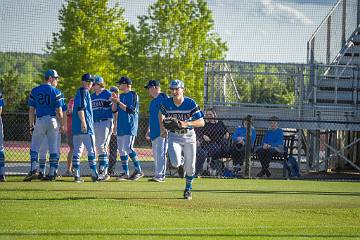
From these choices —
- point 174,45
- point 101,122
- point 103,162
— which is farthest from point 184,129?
point 174,45

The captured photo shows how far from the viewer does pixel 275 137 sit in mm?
19812

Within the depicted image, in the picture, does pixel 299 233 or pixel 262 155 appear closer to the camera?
pixel 299 233

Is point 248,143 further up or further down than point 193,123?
further down

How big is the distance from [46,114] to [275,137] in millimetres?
6635

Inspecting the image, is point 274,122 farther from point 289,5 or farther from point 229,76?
point 289,5

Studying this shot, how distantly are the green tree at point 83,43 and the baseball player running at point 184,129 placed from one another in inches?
1133

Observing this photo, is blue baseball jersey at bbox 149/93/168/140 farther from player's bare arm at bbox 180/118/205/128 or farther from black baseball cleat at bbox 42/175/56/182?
player's bare arm at bbox 180/118/205/128

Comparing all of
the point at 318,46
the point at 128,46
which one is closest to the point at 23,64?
the point at 128,46

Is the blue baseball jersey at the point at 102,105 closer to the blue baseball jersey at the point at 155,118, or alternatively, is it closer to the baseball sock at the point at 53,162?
the blue baseball jersey at the point at 155,118

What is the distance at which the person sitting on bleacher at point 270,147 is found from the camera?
64.2 ft

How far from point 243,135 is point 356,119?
440 cm

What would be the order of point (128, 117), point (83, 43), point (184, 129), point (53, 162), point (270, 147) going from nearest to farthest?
1. point (184, 129)
2. point (53, 162)
3. point (128, 117)
4. point (270, 147)
5. point (83, 43)

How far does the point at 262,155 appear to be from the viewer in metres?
19.6

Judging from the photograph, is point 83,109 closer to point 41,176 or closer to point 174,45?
point 41,176
